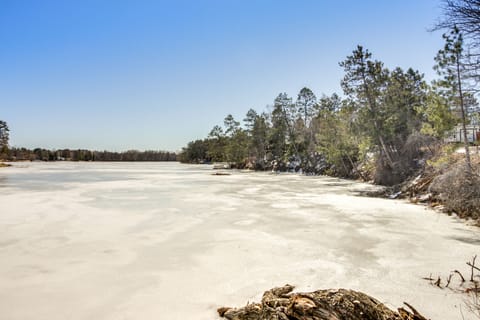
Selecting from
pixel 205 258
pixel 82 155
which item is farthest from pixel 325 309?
pixel 82 155

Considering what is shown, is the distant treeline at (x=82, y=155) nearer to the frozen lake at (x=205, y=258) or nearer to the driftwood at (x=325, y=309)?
the frozen lake at (x=205, y=258)

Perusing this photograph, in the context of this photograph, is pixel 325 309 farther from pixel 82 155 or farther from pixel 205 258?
pixel 82 155

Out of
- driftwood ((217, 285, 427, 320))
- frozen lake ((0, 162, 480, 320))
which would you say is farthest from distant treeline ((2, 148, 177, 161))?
driftwood ((217, 285, 427, 320))

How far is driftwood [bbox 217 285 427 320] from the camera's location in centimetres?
229

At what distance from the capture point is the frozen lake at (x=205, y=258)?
3.04m

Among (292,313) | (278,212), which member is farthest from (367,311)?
(278,212)

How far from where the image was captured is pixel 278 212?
841cm

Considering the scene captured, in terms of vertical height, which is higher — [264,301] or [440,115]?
[440,115]

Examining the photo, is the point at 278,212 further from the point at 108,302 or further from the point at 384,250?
the point at 108,302

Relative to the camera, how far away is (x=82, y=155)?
8512cm

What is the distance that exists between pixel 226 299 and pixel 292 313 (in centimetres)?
100

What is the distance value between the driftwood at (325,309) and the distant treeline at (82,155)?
80.0 meters

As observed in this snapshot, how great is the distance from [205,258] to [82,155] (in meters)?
93.5

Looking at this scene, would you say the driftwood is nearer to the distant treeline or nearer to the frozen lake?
the frozen lake
